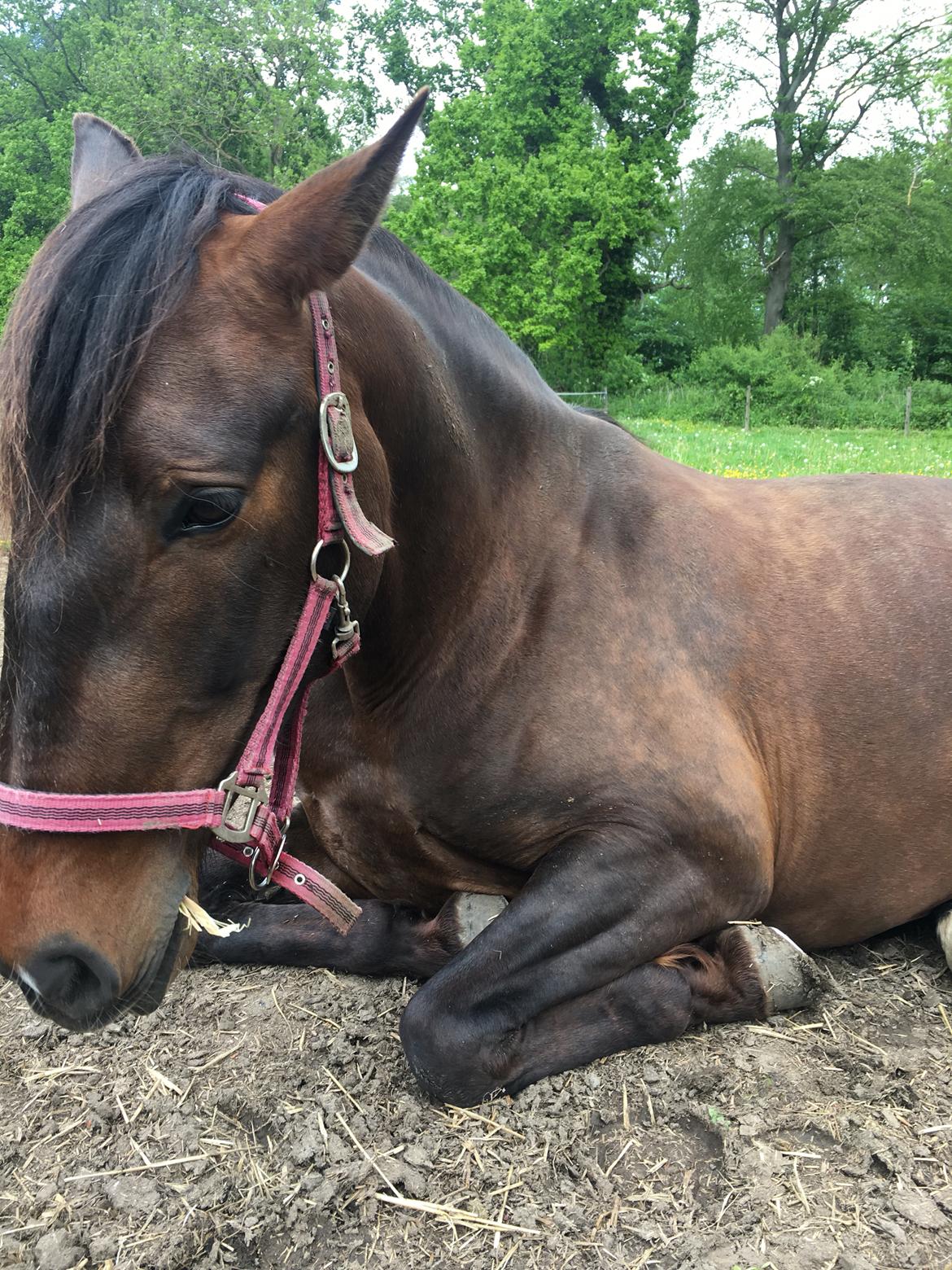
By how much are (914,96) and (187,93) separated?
26.0 meters

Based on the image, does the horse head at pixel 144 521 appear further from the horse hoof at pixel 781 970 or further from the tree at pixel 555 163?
the tree at pixel 555 163

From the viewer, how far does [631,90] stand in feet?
96.2

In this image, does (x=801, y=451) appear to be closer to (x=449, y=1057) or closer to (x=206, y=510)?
(x=449, y=1057)

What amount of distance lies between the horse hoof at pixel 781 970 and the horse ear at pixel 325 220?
208 cm

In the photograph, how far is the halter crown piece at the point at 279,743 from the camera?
1536mm

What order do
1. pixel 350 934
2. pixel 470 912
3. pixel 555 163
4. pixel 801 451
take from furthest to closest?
pixel 555 163, pixel 801 451, pixel 350 934, pixel 470 912

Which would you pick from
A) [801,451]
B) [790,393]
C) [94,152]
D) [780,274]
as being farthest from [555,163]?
[94,152]

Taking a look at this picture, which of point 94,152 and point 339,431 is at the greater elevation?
point 94,152

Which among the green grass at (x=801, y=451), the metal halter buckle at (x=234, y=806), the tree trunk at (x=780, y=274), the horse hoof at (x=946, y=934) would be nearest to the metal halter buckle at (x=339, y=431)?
the metal halter buckle at (x=234, y=806)

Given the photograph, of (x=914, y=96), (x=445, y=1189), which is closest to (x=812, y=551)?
(x=445, y=1189)

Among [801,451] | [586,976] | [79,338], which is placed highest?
[79,338]

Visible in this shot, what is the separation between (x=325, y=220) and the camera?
→ 159cm

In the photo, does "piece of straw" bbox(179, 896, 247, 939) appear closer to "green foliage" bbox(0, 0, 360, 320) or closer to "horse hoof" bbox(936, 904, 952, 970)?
"horse hoof" bbox(936, 904, 952, 970)

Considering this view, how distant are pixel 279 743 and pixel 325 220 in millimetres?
1038
